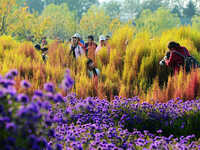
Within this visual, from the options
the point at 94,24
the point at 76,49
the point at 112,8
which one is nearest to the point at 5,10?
the point at 76,49

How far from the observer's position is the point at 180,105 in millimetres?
5137

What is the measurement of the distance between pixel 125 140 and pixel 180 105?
71.6 inches

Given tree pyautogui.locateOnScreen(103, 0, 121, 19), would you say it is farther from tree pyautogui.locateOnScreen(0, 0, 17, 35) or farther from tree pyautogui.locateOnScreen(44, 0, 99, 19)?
tree pyautogui.locateOnScreen(0, 0, 17, 35)

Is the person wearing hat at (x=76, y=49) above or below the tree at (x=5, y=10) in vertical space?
below

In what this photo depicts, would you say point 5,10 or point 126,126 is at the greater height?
point 5,10

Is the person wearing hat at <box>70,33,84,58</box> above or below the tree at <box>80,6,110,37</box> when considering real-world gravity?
below

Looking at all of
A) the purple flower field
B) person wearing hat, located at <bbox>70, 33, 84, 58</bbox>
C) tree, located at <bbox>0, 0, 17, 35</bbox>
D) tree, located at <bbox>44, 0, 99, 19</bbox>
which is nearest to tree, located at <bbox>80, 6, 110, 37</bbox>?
tree, located at <bbox>0, 0, 17, 35</bbox>

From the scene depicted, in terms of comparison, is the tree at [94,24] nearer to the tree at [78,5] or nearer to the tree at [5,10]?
the tree at [5,10]

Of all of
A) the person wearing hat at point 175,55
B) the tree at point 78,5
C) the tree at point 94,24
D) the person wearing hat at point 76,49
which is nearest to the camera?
the person wearing hat at point 175,55

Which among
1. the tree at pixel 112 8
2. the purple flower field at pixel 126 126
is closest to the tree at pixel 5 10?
the purple flower field at pixel 126 126

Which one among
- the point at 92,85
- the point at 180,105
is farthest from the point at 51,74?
the point at 180,105

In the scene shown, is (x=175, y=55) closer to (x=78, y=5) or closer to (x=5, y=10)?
(x=5, y=10)

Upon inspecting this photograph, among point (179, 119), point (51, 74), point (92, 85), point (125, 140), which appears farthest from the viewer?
point (51, 74)

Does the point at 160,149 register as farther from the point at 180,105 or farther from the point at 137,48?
the point at 137,48
